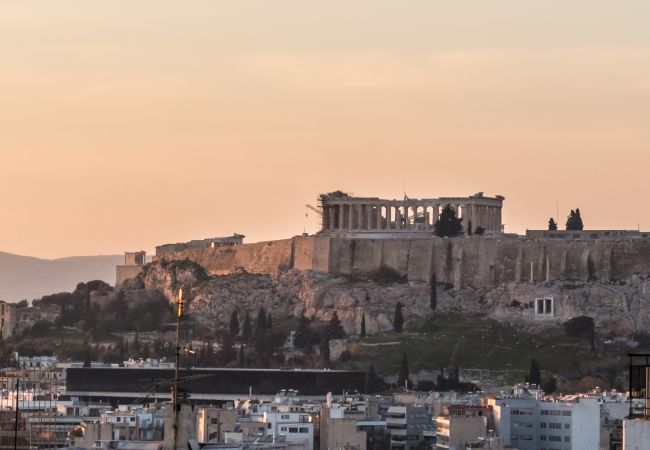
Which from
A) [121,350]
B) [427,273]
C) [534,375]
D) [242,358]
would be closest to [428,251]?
[427,273]

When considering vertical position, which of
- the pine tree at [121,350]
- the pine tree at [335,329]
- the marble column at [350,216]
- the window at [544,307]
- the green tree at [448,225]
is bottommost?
the pine tree at [121,350]

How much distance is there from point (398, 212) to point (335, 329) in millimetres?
14935

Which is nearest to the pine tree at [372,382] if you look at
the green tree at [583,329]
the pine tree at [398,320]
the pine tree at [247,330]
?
the pine tree at [398,320]

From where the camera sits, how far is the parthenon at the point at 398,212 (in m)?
142

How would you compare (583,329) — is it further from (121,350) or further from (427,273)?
(121,350)

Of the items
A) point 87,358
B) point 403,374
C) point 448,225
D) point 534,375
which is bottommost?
point 534,375

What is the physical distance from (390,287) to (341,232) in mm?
7286

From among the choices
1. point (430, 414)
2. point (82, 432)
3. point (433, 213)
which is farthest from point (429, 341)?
point (82, 432)

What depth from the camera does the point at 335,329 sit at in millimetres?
130500

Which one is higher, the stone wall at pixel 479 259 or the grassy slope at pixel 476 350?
the stone wall at pixel 479 259

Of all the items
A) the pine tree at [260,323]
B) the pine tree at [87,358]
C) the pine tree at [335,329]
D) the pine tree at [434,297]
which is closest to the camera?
the pine tree at [87,358]

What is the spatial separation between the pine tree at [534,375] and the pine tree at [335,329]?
1476cm

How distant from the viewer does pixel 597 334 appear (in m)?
126

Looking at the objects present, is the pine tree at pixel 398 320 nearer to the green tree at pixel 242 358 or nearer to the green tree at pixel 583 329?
the green tree at pixel 242 358
